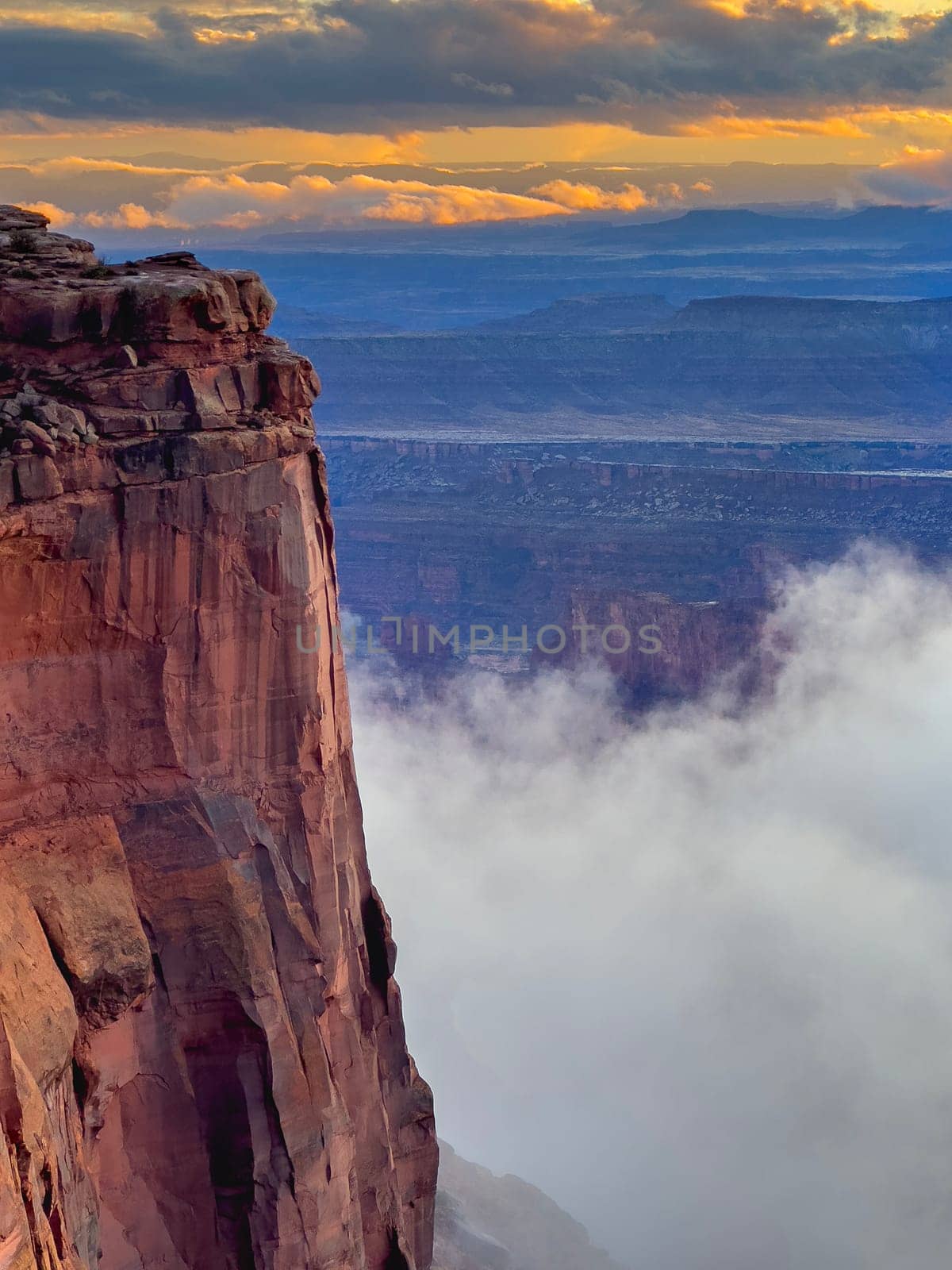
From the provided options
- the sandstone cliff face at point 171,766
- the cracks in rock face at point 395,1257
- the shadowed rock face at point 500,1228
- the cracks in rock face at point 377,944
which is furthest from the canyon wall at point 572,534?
the sandstone cliff face at point 171,766

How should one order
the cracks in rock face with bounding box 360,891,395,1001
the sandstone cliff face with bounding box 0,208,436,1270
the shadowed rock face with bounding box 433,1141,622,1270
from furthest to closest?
1. the shadowed rock face with bounding box 433,1141,622,1270
2. the cracks in rock face with bounding box 360,891,395,1001
3. the sandstone cliff face with bounding box 0,208,436,1270

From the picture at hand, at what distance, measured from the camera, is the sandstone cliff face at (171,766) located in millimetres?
23031

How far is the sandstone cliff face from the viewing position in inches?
907

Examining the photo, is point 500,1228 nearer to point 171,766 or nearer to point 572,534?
point 171,766

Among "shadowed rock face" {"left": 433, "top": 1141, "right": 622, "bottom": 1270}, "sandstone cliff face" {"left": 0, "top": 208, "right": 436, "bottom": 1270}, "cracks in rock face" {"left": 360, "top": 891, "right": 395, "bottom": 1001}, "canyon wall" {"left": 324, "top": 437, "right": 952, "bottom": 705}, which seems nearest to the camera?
"sandstone cliff face" {"left": 0, "top": 208, "right": 436, "bottom": 1270}

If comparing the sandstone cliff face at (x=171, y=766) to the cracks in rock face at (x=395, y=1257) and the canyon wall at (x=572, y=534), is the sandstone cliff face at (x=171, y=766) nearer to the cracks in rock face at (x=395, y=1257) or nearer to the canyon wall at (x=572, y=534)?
the cracks in rock face at (x=395, y=1257)

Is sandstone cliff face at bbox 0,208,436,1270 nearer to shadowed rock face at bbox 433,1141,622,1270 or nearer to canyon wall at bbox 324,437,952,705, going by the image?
shadowed rock face at bbox 433,1141,622,1270

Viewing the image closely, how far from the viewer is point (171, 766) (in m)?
24.8

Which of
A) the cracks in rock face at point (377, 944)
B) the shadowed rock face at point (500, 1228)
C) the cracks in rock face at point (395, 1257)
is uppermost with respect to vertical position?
the cracks in rock face at point (377, 944)

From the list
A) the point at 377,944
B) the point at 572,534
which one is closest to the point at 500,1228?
the point at 377,944

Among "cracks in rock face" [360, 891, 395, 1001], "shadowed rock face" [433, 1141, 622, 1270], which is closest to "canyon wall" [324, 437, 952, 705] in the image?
"shadowed rock face" [433, 1141, 622, 1270]

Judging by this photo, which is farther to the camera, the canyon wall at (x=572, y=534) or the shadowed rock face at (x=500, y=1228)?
the canyon wall at (x=572, y=534)

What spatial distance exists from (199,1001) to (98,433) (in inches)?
284

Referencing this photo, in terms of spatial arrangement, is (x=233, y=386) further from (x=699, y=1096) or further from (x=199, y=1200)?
(x=699, y=1096)
